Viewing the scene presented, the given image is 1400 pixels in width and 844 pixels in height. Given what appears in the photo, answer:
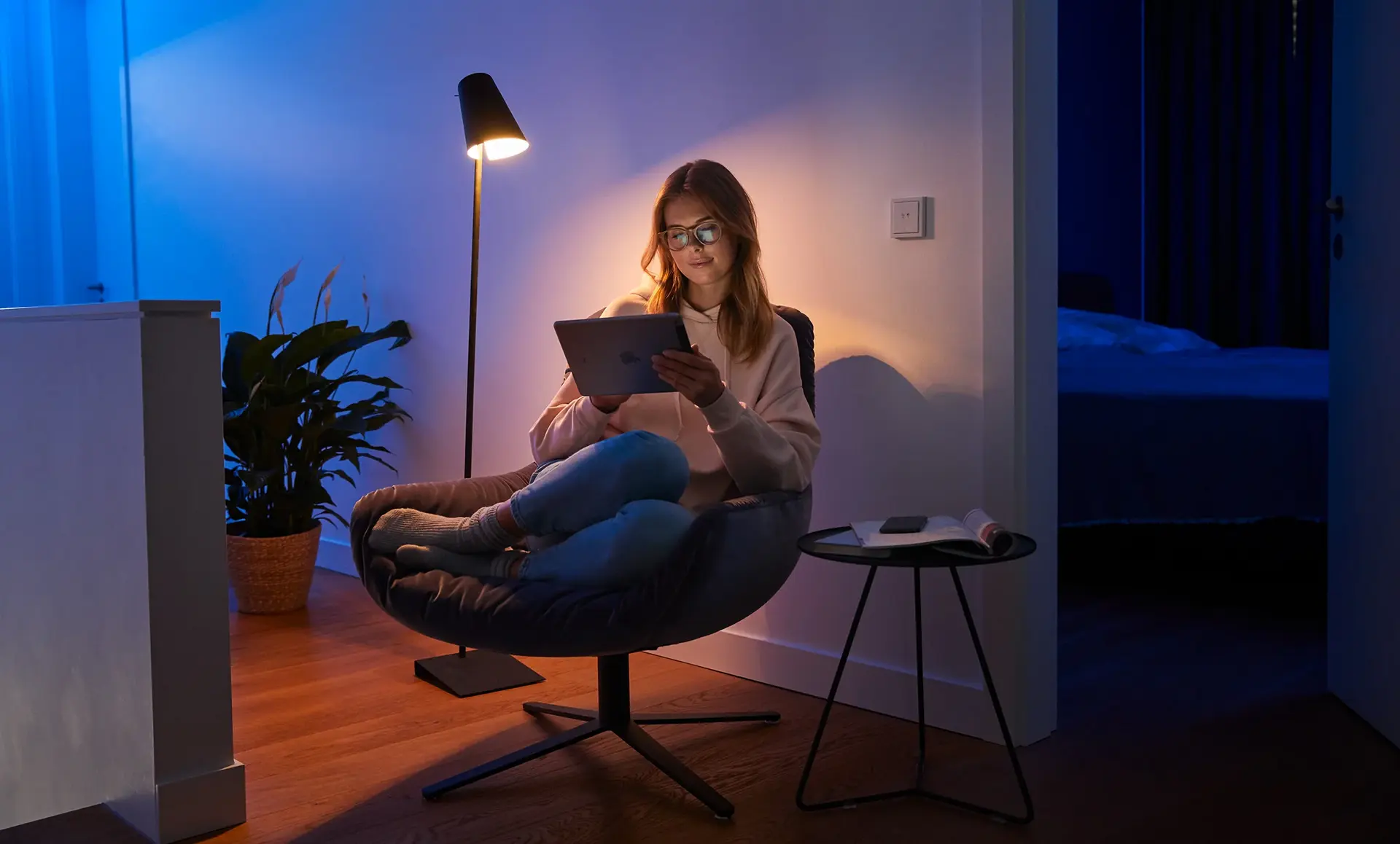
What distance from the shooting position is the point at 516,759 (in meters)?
2.00

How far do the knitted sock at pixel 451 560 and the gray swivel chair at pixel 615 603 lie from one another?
27 millimetres

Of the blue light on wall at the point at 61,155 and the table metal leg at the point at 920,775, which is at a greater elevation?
the blue light on wall at the point at 61,155

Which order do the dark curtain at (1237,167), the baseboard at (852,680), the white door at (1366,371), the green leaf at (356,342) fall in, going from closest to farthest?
the white door at (1366,371), the baseboard at (852,680), the green leaf at (356,342), the dark curtain at (1237,167)

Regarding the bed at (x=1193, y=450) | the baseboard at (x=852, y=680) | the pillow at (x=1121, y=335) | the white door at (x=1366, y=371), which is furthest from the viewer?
the pillow at (x=1121, y=335)

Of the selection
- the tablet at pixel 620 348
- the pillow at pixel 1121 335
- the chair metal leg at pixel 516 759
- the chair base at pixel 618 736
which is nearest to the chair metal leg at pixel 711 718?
the chair base at pixel 618 736

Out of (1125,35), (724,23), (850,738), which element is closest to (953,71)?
(724,23)

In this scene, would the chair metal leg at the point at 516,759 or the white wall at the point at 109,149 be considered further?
the white wall at the point at 109,149

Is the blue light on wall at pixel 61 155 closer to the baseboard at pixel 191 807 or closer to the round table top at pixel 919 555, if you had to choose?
the baseboard at pixel 191 807

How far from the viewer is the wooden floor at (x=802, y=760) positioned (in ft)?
5.91

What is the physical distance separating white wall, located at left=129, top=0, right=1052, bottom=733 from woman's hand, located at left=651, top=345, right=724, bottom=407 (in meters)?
0.58

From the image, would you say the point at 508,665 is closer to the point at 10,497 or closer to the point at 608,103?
the point at 10,497

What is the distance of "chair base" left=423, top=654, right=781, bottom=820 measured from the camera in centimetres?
188

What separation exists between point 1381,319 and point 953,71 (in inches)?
35.6

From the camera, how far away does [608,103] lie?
2859 millimetres
